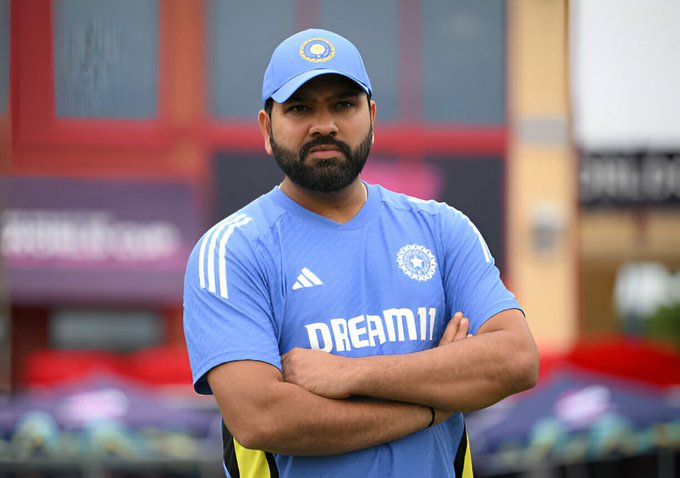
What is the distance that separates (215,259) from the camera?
2572 mm

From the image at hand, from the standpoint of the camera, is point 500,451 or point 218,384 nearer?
point 218,384

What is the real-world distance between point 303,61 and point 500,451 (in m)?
6.33

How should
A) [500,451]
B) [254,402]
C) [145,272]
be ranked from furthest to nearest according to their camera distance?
[145,272] < [500,451] < [254,402]

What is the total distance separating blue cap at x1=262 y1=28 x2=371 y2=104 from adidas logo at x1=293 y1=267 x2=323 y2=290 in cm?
44

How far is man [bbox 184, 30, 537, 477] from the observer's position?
243 centimetres

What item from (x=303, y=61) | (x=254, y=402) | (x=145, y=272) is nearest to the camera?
(x=254, y=402)

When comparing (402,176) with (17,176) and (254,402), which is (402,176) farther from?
(254,402)

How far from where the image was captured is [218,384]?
2.46 m

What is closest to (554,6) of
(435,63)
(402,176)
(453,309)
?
(435,63)

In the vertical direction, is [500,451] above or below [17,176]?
below

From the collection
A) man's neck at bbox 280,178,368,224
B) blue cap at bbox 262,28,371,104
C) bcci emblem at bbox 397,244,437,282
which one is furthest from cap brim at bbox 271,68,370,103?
bcci emblem at bbox 397,244,437,282

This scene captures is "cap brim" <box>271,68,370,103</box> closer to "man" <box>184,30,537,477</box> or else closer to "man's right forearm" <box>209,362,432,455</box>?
"man" <box>184,30,537,477</box>

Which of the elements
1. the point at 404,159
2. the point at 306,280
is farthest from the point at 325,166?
the point at 404,159

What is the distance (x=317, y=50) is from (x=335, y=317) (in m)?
0.68
